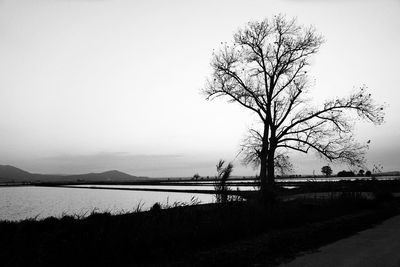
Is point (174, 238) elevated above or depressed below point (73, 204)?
above

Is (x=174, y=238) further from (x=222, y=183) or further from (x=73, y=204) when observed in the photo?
(x=73, y=204)

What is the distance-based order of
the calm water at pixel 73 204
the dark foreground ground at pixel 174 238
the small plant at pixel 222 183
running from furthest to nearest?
the calm water at pixel 73 204
the small plant at pixel 222 183
the dark foreground ground at pixel 174 238

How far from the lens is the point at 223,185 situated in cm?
1472

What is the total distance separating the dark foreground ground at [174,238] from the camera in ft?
26.2

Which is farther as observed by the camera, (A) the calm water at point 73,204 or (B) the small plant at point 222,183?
(A) the calm water at point 73,204

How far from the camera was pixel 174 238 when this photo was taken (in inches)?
389

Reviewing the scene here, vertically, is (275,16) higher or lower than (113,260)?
higher

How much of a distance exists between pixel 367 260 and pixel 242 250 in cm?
283

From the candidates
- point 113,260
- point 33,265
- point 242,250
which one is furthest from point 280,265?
point 33,265

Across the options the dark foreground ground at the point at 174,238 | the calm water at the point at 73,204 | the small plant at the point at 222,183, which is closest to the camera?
the dark foreground ground at the point at 174,238

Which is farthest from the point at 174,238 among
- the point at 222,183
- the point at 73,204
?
the point at 73,204

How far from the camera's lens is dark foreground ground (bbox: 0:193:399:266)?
7992 millimetres

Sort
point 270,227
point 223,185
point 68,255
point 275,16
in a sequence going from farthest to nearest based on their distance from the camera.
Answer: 1. point 275,16
2. point 223,185
3. point 270,227
4. point 68,255

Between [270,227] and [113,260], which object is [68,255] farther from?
[270,227]
